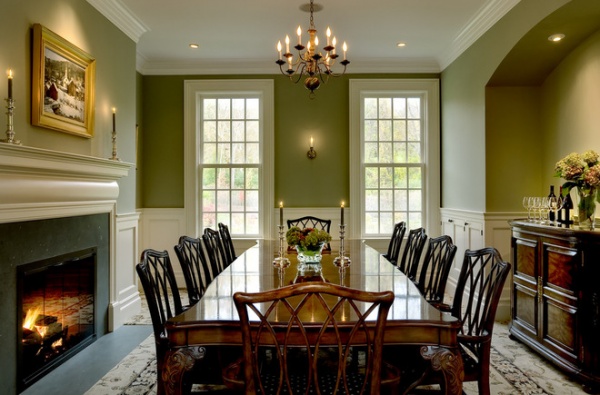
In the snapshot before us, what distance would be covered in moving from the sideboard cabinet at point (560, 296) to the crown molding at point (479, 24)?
189cm

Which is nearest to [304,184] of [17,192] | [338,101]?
Answer: [338,101]

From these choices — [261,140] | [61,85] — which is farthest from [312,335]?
[261,140]

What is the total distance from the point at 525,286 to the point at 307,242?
6.19ft

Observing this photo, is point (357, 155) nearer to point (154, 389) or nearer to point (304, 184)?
point (304, 184)

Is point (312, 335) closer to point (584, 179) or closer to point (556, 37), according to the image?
point (584, 179)

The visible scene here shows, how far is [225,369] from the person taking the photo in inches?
69.4

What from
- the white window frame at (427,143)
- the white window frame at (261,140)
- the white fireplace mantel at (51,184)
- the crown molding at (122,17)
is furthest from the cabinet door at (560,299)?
the crown molding at (122,17)

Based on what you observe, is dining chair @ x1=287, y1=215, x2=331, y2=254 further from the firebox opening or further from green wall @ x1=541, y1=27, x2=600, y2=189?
green wall @ x1=541, y1=27, x2=600, y2=189

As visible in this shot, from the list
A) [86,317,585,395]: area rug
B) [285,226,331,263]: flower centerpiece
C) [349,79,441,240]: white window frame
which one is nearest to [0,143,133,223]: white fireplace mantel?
[86,317,585,395]: area rug

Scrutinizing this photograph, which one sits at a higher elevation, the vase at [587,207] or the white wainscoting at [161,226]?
the vase at [587,207]

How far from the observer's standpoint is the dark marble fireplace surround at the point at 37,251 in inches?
94.0

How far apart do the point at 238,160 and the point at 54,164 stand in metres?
2.94

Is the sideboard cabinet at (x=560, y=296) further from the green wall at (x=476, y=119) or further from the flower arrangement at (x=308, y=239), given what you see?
the flower arrangement at (x=308, y=239)

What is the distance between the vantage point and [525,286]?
3.26 meters
